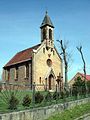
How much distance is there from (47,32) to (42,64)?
6245mm

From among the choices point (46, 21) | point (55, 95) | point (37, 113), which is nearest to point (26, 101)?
point (37, 113)

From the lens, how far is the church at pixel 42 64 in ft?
133

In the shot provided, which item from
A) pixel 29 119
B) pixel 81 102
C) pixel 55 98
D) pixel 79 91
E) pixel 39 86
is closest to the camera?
pixel 29 119

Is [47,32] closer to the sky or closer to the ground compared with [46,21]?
closer to the ground

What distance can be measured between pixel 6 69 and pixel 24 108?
3620 centimetres

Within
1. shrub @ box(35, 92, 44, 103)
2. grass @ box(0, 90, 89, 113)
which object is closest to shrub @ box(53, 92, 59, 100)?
grass @ box(0, 90, 89, 113)

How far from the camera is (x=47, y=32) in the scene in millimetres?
43500

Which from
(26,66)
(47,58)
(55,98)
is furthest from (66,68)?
(55,98)

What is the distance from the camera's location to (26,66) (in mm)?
42500

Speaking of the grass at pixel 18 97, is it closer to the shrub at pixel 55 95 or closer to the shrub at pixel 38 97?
the shrub at pixel 38 97

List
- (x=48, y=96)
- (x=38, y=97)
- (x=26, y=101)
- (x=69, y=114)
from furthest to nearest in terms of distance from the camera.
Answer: (x=48, y=96) < (x=69, y=114) < (x=38, y=97) < (x=26, y=101)

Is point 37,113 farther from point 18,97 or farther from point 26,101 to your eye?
point 18,97

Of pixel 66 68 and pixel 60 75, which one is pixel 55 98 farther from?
pixel 60 75

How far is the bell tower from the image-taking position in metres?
43.3
